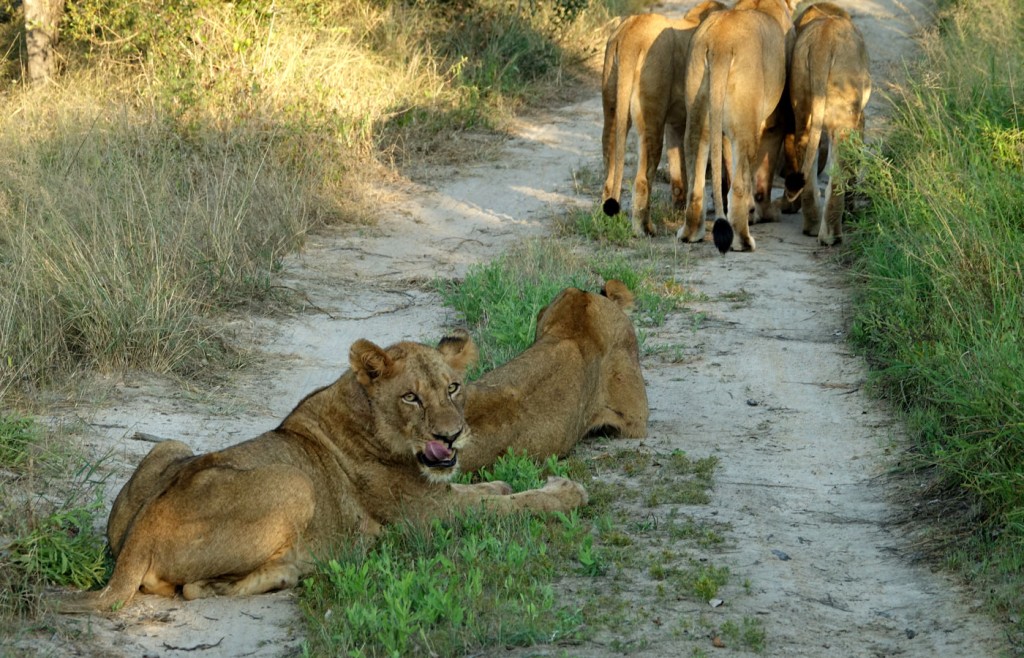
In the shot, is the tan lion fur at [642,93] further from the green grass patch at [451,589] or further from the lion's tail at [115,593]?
the lion's tail at [115,593]

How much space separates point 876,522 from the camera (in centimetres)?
532

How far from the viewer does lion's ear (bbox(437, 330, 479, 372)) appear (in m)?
5.20

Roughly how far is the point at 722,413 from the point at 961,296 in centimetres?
129

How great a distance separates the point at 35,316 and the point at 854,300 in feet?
15.2

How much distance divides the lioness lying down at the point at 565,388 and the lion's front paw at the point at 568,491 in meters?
0.39

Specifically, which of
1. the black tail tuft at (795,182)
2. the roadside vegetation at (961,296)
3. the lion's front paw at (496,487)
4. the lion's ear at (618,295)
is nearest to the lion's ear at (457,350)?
the lion's front paw at (496,487)

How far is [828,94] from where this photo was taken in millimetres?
9383

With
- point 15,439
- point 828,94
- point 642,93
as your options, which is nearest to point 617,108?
point 642,93

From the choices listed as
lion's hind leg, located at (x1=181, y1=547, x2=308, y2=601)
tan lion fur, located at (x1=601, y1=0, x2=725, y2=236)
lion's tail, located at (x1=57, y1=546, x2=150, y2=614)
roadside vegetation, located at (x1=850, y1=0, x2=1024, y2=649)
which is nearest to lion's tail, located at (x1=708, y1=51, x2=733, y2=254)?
tan lion fur, located at (x1=601, y1=0, x2=725, y2=236)

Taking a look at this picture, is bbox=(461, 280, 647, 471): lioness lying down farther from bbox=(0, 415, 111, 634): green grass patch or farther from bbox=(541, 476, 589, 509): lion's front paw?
bbox=(0, 415, 111, 634): green grass patch

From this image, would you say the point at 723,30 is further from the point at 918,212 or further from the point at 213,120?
the point at 213,120

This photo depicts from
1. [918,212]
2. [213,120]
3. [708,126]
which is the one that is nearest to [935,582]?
[918,212]

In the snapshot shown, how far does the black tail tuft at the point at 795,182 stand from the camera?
977cm

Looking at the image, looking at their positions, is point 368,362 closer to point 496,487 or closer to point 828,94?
point 496,487
